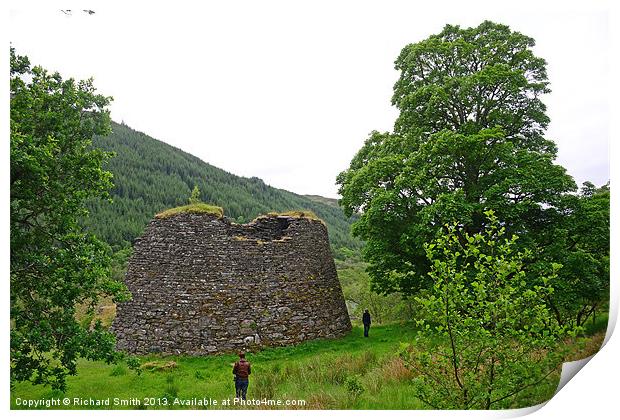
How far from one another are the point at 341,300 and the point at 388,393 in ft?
24.2

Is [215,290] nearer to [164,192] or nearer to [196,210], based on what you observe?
[196,210]

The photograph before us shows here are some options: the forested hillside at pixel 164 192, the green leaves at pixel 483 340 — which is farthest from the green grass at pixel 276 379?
the forested hillside at pixel 164 192

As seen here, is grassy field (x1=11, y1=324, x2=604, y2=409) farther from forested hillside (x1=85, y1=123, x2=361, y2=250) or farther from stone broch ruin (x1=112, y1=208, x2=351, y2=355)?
forested hillside (x1=85, y1=123, x2=361, y2=250)

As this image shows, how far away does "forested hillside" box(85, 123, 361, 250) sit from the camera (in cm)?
2070

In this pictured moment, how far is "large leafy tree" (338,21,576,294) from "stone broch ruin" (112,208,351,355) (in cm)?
235

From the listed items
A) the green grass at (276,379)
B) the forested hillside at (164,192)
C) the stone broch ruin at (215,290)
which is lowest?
the green grass at (276,379)

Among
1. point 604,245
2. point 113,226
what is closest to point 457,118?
point 604,245

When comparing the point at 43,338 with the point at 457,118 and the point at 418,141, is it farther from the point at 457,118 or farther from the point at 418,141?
the point at 457,118

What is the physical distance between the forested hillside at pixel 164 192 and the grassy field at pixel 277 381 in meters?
7.35

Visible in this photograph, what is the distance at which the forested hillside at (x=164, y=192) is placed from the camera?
67.9 ft

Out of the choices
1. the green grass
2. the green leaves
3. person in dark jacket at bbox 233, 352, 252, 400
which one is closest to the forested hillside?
the green grass

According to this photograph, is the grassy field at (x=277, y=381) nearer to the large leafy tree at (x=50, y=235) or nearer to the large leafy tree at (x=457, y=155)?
the large leafy tree at (x=50, y=235)

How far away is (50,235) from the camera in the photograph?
820 centimetres

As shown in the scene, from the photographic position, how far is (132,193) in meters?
23.8
